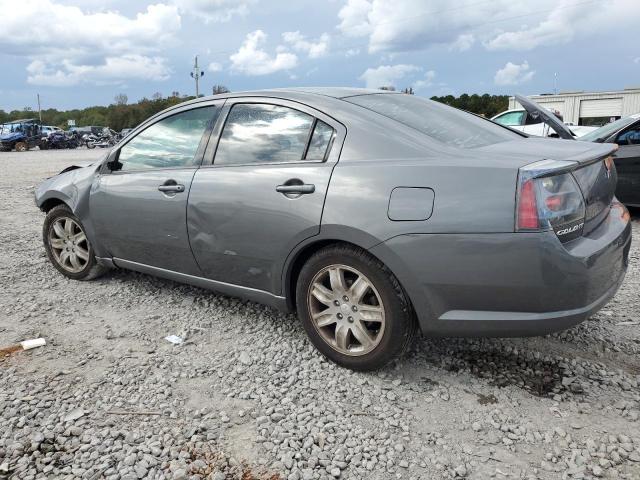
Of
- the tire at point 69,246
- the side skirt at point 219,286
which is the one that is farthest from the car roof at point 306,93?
the tire at point 69,246

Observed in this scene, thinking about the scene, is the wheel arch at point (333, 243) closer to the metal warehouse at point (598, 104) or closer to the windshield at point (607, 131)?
the windshield at point (607, 131)

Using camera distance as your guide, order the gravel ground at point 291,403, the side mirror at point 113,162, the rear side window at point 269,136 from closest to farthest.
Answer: the gravel ground at point 291,403
the rear side window at point 269,136
the side mirror at point 113,162

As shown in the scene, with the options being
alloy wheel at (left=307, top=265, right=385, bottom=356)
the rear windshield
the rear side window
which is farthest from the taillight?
the rear side window

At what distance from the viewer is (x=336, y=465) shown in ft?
7.44

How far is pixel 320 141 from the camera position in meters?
3.07

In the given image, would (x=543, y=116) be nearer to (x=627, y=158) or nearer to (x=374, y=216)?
(x=374, y=216)

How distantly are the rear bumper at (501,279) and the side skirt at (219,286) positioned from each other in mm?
842

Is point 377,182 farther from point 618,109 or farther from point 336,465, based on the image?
point 618,109

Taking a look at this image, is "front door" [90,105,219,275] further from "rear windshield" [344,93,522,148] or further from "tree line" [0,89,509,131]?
"tree line" [0,89,509,131]

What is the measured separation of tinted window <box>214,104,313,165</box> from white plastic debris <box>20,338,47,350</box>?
1.61 m

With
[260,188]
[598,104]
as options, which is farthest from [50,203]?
[598,104]

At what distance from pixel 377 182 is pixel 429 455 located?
1.28m

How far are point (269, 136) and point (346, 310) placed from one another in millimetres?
1174

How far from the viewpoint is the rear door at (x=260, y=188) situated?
117 inches
